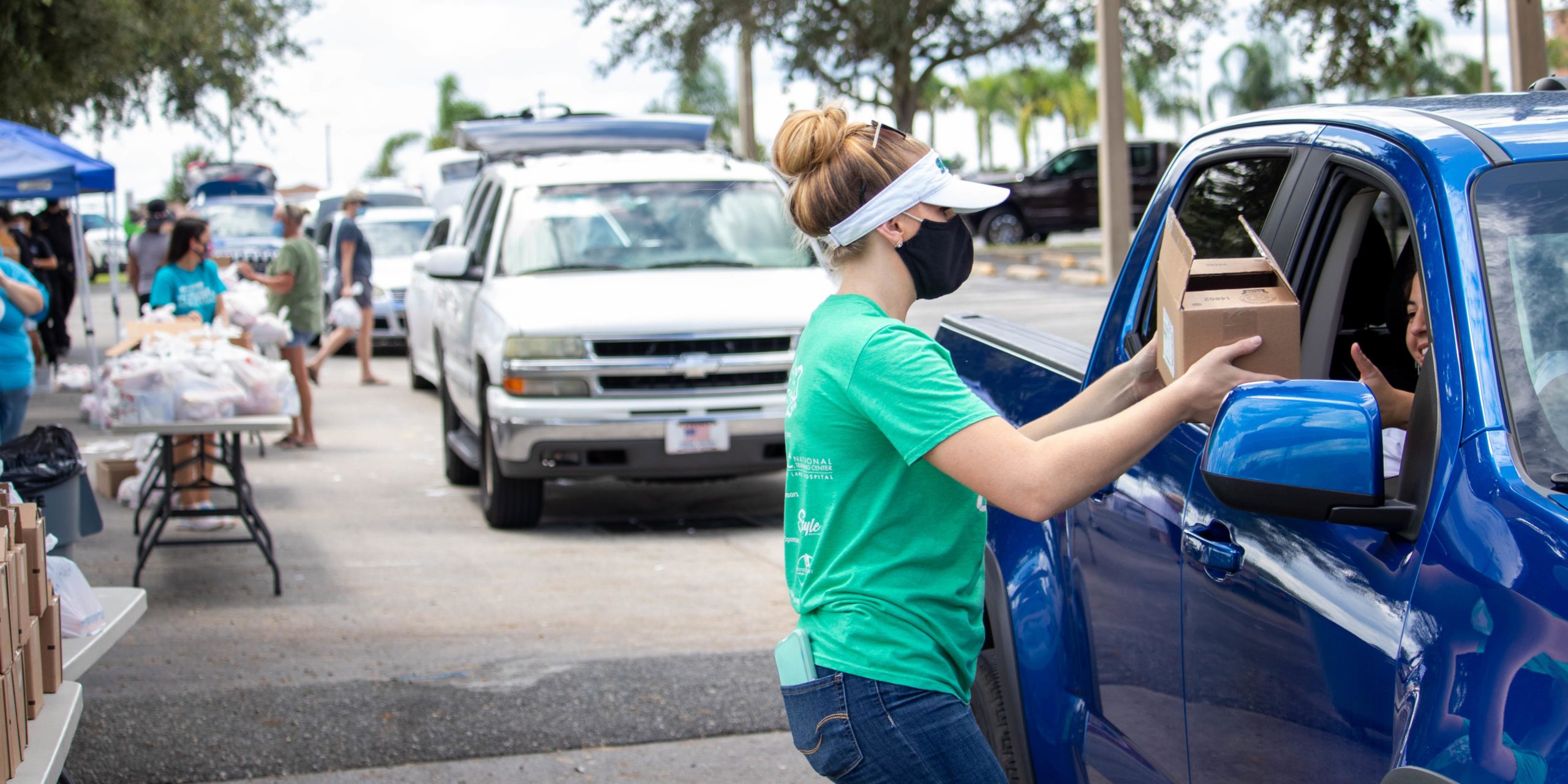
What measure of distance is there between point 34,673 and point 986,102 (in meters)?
64.4

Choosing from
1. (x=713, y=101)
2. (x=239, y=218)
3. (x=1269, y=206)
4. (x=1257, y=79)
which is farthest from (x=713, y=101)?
(x=1269, y=206)

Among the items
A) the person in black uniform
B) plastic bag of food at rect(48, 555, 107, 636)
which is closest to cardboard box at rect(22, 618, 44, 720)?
plastic bag of food at rect(48, 555, 107, 636)

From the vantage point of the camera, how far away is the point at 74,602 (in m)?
4.12

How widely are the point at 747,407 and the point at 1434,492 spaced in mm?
6083

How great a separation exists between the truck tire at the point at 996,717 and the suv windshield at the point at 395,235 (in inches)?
653

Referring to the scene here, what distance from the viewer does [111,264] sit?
15477 mm

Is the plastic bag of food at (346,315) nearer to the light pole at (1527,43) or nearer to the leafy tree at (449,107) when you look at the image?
the light pole at (1527,43)

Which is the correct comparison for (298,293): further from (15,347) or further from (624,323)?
(624,323)

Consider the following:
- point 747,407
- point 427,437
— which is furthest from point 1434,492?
point 427,437

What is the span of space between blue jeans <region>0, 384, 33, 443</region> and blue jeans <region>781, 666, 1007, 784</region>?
6.12 meters

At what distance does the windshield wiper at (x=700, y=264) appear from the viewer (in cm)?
882

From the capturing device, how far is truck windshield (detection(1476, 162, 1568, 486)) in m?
2.09

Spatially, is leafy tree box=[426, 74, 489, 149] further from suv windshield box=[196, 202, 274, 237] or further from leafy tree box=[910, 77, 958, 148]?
suv windshield box=[196, 202, 274, 237]

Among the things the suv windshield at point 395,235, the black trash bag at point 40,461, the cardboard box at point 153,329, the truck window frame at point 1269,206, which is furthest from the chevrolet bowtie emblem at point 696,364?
the suv windshield at point 395,235
